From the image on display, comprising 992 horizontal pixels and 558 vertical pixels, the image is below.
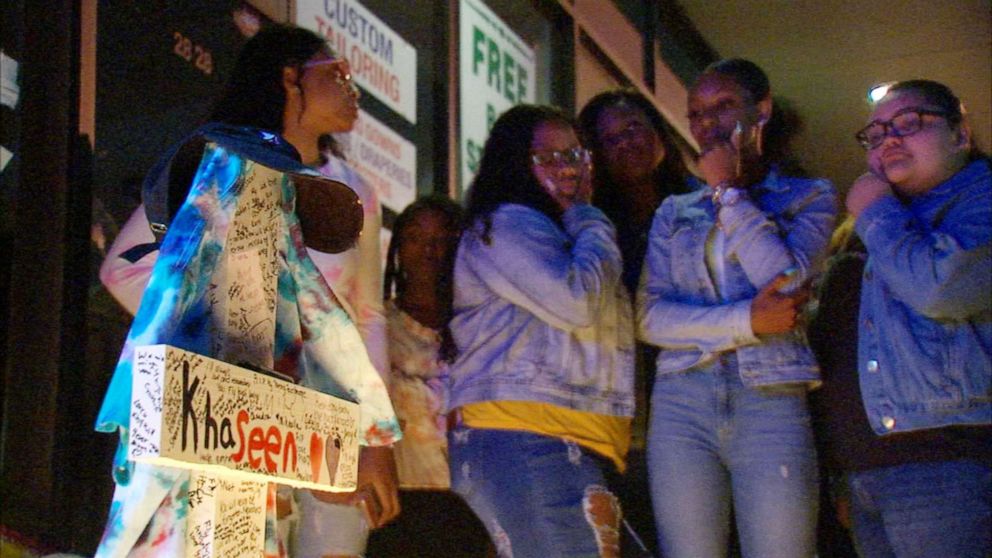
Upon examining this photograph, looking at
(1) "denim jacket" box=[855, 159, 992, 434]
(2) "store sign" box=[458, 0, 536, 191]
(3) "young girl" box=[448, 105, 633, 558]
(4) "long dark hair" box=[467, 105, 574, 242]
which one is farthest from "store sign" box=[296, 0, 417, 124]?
(1) "denim jacket" box=[855, 159, 992, 434]

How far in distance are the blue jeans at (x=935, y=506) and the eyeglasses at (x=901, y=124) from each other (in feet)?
2.54

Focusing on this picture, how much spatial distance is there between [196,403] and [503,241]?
50.4 inches

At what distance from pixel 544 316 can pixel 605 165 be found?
0.79 m

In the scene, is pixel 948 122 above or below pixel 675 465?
above

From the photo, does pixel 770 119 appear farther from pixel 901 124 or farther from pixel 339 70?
pixel 339 70

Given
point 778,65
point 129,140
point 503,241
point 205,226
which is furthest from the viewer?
point 778,65

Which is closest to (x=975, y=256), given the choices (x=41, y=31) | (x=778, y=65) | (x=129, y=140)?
(x=129, y=140)

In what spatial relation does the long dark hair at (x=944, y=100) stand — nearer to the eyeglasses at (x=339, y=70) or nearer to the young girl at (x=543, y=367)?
the young girl at (x=543, y=367)

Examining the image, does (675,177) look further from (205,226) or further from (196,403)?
(196,403)

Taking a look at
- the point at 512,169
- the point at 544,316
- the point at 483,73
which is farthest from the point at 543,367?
the point at 483,73

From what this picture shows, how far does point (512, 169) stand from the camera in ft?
9.50

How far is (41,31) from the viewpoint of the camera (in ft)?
9.01

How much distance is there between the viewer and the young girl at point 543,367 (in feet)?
8.00

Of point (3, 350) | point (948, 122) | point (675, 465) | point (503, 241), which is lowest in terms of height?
point (675, 465)
